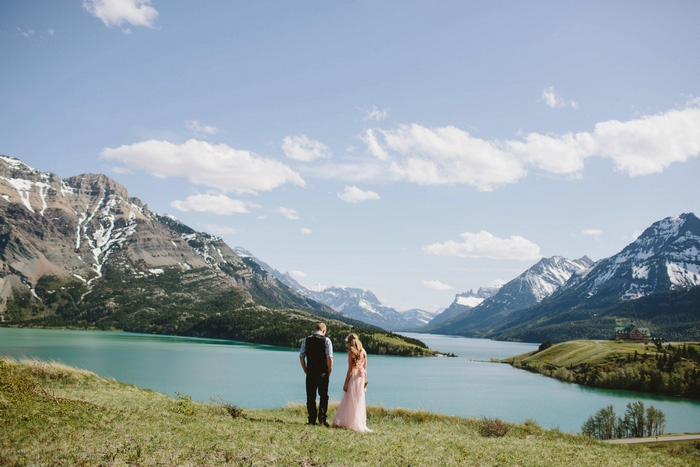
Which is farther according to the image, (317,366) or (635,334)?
(635,334)

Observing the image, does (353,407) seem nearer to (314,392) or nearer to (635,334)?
(314,392)

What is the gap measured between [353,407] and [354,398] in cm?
33

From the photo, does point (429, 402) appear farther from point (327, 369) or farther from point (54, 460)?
point (54, 460)

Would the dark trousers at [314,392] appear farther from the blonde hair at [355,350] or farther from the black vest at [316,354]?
the blonde hair at [355,350]

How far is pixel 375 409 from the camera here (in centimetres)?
2275

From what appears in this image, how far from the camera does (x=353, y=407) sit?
50.2 ft

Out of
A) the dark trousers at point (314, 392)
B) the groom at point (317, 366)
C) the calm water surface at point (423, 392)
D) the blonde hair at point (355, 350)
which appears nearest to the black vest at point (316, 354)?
the groom at point (317, 366)

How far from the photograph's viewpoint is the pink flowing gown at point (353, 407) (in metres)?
15.1

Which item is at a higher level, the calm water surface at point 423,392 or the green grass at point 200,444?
the green grass at point 200,444

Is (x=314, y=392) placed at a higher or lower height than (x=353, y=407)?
higher

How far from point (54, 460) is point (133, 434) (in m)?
2.31

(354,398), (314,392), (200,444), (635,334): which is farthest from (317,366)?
(635,334)

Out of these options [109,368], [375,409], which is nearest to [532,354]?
[109,368]

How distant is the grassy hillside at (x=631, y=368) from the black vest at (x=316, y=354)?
352 feet
